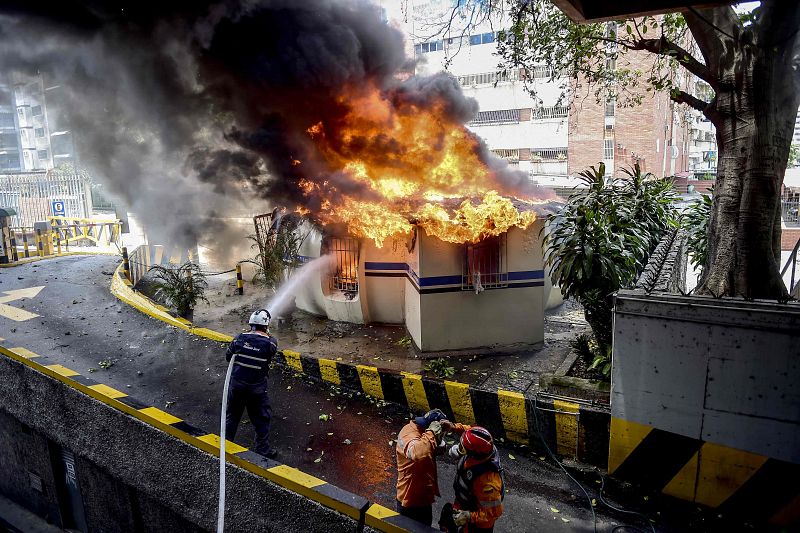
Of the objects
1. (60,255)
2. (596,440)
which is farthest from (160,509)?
(60,255)

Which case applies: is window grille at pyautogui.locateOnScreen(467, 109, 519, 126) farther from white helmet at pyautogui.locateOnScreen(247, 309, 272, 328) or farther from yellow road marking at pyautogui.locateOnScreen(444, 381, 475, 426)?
white helmet at pyautogui.locateOnScreen(247, 309, 272, 328)

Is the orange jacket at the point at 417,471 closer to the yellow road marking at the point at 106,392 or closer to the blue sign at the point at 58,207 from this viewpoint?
the yellow road marking at the point at 106,392

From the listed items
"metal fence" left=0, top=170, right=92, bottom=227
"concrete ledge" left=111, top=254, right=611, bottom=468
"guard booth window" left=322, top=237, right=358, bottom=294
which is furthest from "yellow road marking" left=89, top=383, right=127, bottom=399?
"metal fence" left=0, top=170, right=92, bottom=227

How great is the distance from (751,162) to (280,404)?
700cm

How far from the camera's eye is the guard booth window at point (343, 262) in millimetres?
10898

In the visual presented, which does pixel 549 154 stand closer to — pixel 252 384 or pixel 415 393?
pixel 415 393

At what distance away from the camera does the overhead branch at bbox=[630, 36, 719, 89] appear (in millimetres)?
6777

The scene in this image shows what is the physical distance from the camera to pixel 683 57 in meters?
6.90

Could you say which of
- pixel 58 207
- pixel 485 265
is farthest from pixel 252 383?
pixel 58 207

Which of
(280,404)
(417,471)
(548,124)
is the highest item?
(548,124)

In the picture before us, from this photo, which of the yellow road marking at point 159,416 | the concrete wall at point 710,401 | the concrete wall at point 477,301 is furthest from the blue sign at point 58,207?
the concrete wall at point 710,401

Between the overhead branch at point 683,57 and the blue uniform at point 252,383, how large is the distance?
638cm

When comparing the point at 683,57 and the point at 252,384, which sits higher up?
the point at 683,57

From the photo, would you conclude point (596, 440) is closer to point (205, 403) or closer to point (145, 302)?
point (205, 403)
